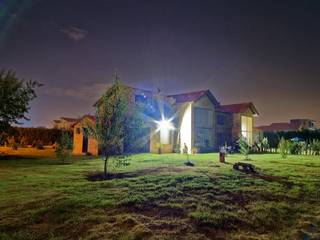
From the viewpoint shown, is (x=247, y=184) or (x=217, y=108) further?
(x=217, y=108)

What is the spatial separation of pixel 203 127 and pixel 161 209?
29663 mm

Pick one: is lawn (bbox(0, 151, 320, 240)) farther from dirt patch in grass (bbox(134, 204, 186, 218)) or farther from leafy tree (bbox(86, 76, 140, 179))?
leafy tree (bbox(86, 76, 140, 179))

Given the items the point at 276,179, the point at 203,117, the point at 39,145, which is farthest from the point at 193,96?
the point at 276,179

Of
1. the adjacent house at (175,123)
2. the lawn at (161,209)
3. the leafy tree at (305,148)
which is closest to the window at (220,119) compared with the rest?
the adjacent house at (175,123)

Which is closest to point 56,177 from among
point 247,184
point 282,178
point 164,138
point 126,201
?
point 126,201

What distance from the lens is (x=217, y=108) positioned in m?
41.1

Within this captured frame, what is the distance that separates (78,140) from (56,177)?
22770mm

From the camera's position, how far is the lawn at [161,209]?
7.16 metres

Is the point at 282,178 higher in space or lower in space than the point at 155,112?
lower

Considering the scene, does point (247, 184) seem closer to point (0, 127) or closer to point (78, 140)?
point (0, 127)

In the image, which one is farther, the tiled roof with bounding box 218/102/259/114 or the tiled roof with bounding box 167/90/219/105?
the tiled roof with bounding box 218/102/259/114

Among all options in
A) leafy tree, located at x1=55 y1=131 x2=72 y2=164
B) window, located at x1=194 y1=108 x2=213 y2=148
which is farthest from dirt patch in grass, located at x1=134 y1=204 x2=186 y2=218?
window, located at x1=194 y1=108 x2=213 y2=148

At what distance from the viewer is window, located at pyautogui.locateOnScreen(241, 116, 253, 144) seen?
45.5 meters

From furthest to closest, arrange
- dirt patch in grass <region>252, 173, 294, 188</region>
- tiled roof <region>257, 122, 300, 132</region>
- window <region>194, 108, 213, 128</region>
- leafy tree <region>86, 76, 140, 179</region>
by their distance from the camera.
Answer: tiled roof <region>257, 122, 300, 132</region>
window <region>194, 108, 213, 128</region>
leafy tree <region>86, 76, 140, 179</region>
dirt patch in grass <region>252, 173, 294, 188</region>
